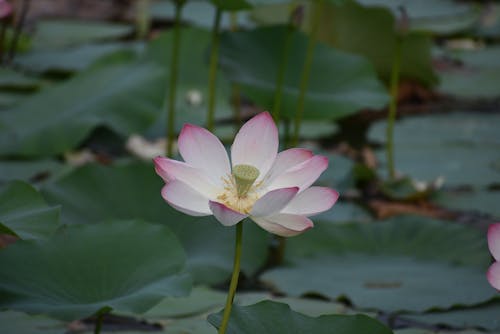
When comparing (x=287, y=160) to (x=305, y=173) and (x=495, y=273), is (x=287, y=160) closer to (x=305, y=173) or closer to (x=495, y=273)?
(x=305, y=173)

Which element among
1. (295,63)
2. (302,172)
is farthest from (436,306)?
(295,63)

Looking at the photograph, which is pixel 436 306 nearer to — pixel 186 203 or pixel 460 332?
pixel 460 332

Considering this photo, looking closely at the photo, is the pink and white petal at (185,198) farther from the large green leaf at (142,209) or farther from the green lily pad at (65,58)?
the green lily pad at (65,58)

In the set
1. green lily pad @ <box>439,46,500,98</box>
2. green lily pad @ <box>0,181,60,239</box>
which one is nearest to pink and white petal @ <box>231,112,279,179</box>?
green lily pad @ <box>0,181,60,239</box>

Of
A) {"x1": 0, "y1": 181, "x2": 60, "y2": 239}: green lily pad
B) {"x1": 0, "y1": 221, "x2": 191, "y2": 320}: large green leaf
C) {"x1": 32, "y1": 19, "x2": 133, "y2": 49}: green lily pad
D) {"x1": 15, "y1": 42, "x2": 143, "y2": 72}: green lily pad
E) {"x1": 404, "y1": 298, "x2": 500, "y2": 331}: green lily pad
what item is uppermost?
{"x1": 0, "y1": 181, "x2": 60, "y2": 239}: green lily pad

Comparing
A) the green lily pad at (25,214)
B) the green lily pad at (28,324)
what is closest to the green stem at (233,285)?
the green lily pad at (25,214)

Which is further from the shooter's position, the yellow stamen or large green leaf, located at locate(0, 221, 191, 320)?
large green leaf, located at locate(0, 221, 191, 320)

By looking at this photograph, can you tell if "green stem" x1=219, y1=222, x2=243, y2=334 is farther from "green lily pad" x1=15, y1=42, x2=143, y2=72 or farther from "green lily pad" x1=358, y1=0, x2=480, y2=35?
"green lily pad" x1=15, y1=42, x2=143, y2=72

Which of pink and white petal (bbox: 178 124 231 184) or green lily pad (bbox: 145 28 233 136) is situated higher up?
pink and white petal (bbox: 178 124 231 184)
